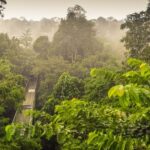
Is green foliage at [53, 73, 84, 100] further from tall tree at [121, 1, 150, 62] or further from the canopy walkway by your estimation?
tall tree at [121, 1, 150, 62]

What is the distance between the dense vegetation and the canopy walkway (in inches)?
26.1

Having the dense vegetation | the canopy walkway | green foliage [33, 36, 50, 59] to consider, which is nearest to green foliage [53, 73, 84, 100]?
the dense vegetation

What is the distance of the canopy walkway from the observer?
98.4 ft

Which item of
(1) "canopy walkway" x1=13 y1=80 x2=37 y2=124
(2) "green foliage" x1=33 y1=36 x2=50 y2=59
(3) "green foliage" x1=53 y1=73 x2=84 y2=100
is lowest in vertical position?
(1) "canopy walkway" x1=13 y1=80 x2=37 y2=124

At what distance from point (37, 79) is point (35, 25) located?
62.4 metres

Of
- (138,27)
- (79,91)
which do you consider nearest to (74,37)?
(138,27)

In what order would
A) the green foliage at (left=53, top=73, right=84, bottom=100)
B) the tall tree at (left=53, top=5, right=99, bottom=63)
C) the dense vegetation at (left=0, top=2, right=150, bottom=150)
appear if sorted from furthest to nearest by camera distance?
1. the tall tree at (left=53, top=5, right=99, bottom=63)
2. the green foliage at (left=53, top=73, right=84, bottom=100)
3. the dense vegetation at (left=0, top=2, right=150, bottom=150)

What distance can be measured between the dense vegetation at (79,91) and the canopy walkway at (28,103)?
26.1 inches

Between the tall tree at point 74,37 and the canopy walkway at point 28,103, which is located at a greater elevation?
the tall tree at point 74,37

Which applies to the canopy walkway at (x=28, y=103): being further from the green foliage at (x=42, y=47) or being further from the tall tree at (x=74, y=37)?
the tall tree at (x=74, y=37)

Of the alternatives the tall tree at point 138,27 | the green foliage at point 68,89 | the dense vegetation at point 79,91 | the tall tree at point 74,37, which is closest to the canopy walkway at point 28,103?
the dense vegetation at point 79,91

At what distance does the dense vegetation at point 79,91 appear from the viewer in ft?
13.7

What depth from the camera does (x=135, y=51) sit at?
30672 millimetres

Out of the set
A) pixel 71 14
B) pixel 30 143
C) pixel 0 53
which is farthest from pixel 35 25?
pixel 30 143
